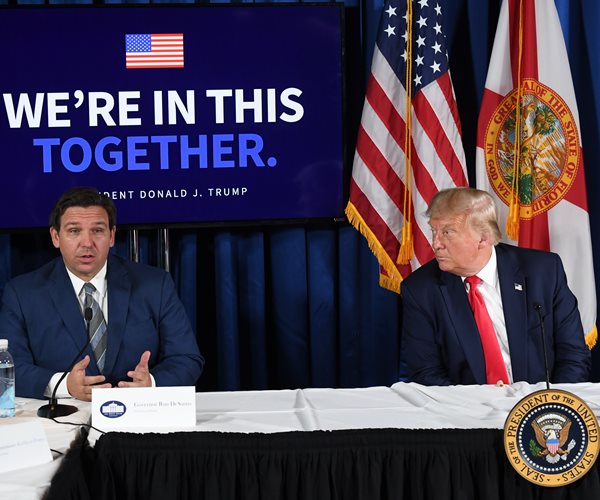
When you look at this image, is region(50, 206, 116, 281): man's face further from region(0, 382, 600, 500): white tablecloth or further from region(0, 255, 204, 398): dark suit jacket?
region(0, 382, 600, 500): white tablecloth

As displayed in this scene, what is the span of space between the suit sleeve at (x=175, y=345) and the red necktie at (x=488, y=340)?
0.98 meters

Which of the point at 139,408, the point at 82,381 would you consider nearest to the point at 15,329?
the point at 82,381

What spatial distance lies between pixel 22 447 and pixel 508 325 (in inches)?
70.1

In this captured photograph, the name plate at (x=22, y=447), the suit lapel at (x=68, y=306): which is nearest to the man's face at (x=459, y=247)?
the suit lapel at (x=68, y=306)

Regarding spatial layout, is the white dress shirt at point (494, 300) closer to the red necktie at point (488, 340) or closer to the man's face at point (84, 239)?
the red necktie at point (488, 340)

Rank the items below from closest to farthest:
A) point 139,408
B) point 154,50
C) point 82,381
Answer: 1. point 139,408
2. point 82,381
3. point 154,50

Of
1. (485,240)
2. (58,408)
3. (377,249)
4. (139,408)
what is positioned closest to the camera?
(139,408)

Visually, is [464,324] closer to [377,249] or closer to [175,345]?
[175,345]

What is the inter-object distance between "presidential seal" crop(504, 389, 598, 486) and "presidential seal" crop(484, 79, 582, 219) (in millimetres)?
2280

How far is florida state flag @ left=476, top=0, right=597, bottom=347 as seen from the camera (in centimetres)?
417

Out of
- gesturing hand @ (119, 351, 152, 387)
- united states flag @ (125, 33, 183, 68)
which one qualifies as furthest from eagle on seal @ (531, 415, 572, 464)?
united states flag @ (125, 33, 183, 68)

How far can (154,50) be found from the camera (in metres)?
4.14

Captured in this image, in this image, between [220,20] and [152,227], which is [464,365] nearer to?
[152,227]

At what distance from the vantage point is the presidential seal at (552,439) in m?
2.00
